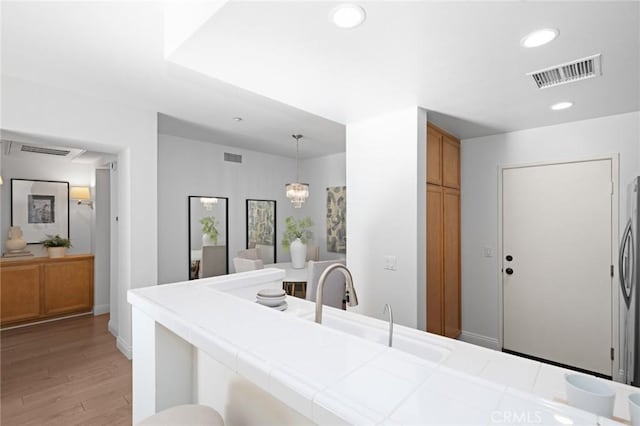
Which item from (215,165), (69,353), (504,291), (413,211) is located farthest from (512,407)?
(215,165)

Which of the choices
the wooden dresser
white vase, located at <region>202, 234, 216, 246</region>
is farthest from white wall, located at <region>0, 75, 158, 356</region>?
the wooden dresser

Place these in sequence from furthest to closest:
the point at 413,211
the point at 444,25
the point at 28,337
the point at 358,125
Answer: the point at 28,337 < the point at 358,125 < the point at 413,211 < the point at 444,25

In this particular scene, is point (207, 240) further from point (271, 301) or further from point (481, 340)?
point (481, 340)

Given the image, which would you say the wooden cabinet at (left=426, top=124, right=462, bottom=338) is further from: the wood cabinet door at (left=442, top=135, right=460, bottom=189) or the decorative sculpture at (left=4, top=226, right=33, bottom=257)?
the decorative sculpture at (left=4, top=226, right=33, bottom=257)

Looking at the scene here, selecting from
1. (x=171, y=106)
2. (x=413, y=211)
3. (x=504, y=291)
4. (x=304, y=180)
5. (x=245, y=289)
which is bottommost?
(x=504, y=291)

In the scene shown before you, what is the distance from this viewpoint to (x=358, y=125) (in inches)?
122

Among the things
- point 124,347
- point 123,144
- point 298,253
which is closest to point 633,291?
point 298,253

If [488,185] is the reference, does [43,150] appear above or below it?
above

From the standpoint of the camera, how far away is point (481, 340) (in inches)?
145

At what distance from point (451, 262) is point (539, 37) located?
2.48 metres

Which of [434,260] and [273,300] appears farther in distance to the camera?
[434,260]

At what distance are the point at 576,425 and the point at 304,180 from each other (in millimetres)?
5789

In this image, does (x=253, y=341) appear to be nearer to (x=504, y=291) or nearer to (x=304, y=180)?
(x=504, y=291)

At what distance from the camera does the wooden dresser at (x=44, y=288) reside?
13.5 feet
